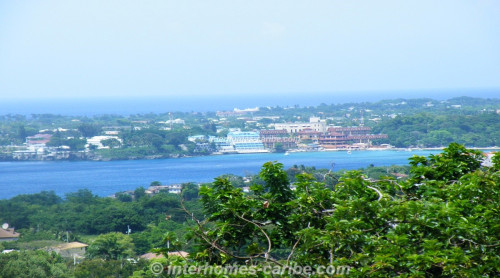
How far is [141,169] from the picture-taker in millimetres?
31703

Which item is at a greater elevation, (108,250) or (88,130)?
(108,250)

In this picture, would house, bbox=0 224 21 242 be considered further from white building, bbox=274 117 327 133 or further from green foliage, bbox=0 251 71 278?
white building, bbox=274 117 327 133

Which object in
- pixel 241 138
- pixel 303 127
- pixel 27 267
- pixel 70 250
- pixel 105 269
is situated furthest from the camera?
pixel 303 127

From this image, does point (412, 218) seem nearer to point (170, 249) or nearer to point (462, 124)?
point (170, 249)

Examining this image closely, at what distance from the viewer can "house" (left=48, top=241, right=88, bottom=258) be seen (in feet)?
37.3

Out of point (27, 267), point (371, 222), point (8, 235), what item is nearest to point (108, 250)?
point (27, 267)

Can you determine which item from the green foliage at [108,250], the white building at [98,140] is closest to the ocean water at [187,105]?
the white building at [98,140]

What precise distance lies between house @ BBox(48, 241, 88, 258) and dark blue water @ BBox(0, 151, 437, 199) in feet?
38.4

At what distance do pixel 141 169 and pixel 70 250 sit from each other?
65.7 feet

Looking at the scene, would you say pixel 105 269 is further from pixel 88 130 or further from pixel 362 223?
pixel 88 130

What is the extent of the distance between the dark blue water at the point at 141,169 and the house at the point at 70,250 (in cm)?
1170

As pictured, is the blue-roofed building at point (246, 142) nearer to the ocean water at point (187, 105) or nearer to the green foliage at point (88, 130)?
the green foliage at point (88, 130)

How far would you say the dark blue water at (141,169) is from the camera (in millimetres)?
26438

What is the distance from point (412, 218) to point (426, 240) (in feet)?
0.67
